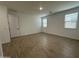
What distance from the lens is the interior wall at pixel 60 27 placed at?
15.0ft

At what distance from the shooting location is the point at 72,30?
4.72 m

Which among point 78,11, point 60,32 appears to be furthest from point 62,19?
point 78,11

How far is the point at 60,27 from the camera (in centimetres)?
577

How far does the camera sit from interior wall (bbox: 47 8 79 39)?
180 inches

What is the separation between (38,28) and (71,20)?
3913 mm

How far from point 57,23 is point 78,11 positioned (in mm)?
2080

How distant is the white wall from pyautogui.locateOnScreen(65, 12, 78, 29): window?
10.6 ft

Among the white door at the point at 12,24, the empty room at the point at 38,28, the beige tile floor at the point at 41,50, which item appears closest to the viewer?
the beige tile floor at the point at 41,50

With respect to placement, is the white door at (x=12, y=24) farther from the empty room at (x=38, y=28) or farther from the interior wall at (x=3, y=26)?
the interior wall at (x=3, y=26)

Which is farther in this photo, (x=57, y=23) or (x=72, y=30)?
(x=57, y=23)

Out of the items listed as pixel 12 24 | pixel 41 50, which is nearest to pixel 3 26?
pixel 12 24

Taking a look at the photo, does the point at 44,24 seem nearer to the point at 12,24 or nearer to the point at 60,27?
the point at 60,27

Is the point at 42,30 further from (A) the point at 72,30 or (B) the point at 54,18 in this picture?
(A) the point at 72,30

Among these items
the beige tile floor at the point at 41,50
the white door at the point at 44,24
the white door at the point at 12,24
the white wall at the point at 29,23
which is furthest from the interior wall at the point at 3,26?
the white door at the point at 44,24
